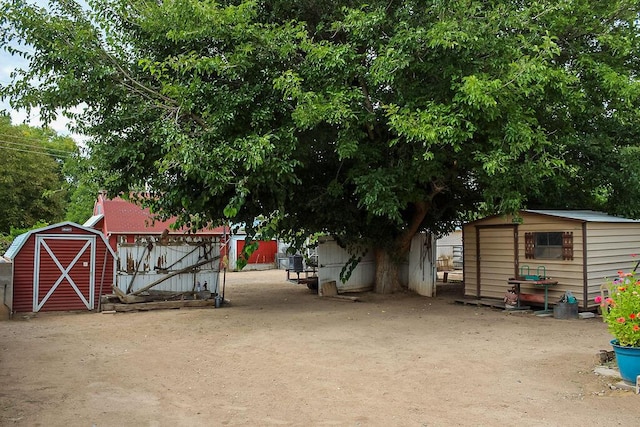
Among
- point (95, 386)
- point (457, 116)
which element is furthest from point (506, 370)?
point (95, 386)

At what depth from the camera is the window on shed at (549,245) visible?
11453 millimetres

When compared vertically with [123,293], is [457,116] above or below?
above

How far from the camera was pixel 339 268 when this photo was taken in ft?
51.1

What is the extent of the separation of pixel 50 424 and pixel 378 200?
23.6 feet

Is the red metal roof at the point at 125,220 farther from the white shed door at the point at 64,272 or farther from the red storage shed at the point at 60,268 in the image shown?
the white shed door at the point at 64,272

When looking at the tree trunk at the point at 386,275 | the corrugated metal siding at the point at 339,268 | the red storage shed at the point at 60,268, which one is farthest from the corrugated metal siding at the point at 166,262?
the tree trunk at the point at 386,275

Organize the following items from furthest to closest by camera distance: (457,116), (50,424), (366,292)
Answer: (366,292) < (457,116) < (50,424)

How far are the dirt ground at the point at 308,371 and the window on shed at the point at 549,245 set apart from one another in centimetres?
154

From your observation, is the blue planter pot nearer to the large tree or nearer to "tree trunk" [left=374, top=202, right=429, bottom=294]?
the large tree

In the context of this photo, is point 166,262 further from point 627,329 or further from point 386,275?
point 627,329

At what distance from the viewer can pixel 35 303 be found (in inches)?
472

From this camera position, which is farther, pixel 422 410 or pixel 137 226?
pixel 137 226

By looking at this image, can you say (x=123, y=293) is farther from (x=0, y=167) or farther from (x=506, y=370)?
(x=0, y=167)

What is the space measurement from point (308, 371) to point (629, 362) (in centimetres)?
375
